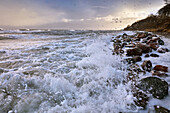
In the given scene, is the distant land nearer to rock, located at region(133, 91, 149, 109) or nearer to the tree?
the tree

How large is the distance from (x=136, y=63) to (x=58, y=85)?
2.51m

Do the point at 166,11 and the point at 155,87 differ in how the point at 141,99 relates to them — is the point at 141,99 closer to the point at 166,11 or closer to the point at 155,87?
the point at 155,87

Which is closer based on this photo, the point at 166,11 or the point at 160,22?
the point at 160,22

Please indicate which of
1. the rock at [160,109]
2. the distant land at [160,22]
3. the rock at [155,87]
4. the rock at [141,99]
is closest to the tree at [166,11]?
the distant land at [160,22]

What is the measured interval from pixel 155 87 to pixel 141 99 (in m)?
0.37

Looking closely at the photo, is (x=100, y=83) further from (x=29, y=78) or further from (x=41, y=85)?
(x=29, y=78)

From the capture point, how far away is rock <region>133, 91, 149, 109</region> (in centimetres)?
173

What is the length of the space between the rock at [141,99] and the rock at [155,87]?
0.12m

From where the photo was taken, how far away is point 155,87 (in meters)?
1.90

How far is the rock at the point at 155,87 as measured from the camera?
5.97 feet

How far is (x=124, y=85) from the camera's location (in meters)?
2.24

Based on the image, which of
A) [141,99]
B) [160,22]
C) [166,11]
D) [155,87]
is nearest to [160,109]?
[141,99]

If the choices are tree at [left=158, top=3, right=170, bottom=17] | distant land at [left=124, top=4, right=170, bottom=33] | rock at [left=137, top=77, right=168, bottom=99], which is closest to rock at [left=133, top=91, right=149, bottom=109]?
rock at [left=137, top=77, right=168, bottom=99]

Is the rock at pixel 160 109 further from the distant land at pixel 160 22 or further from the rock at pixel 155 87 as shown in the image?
the distant land at pixel 160 22
